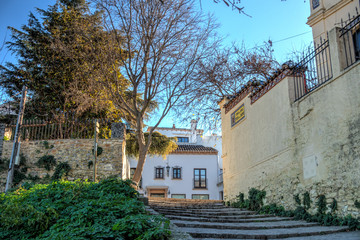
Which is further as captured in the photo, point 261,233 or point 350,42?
point 350,42

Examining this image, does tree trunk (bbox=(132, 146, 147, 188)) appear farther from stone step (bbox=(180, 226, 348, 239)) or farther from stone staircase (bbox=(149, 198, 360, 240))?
stone step (bbox=(180, 226, 348, 239))

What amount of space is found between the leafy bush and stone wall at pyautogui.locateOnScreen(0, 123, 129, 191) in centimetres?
606

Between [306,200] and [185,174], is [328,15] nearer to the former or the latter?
[306,200]

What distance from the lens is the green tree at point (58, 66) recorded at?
49.4 feet

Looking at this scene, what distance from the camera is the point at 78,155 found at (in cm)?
1359

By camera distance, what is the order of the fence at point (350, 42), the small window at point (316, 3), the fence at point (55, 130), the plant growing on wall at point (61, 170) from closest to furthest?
the fence at point (350, 42), the small window at point (316, 3), the plant growing on wall at point (61, 170), the fence at point (55, 130)

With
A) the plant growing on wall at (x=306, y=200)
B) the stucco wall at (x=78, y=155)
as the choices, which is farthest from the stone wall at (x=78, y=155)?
the plant growing on wall at (x=306, y=200)

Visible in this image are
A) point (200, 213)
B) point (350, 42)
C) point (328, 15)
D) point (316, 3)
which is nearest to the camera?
point (350, 42)

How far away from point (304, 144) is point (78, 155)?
8969mm

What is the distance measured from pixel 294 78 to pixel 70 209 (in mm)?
6523

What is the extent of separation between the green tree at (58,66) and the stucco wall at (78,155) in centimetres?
200

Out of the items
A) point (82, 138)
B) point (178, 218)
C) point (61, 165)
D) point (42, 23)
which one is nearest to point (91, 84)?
point (82, 138)

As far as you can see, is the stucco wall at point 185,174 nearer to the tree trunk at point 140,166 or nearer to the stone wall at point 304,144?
the tree trunk at point 140,166

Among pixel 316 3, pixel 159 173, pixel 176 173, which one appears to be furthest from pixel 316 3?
pixel 159 173
